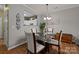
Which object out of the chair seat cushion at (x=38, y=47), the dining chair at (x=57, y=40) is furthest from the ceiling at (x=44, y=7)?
the chair seat cushion at (x=38, y=47)

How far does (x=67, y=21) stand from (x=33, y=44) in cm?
92

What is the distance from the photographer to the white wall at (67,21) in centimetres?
191

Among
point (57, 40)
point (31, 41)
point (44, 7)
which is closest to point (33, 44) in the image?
point (31, 41)

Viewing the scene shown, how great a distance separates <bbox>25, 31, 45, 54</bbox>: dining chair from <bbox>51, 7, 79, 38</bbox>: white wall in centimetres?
50

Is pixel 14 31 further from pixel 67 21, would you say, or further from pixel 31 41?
pixel 67 21

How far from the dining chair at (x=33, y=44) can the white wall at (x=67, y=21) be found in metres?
0.50

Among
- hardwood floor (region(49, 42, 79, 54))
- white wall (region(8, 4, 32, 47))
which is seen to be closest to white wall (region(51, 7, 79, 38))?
hardwood floor (region(49, 42, 79, 54))

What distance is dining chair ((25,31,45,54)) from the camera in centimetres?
203

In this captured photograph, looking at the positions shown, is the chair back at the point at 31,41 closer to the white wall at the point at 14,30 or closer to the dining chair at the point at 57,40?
the white wall at the point at 14,30

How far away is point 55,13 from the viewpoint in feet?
6.54
